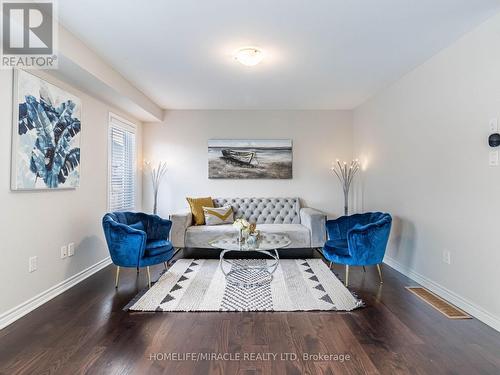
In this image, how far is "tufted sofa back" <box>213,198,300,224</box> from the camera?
510cm

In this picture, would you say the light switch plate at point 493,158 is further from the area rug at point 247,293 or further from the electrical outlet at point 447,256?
the area rug at point 247,293

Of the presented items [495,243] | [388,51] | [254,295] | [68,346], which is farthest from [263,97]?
[68,346]

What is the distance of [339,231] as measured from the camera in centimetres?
385

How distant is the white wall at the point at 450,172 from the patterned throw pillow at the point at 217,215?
2.44 metres

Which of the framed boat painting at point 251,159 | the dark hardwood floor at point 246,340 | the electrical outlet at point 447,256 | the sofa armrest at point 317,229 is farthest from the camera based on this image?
the framed boat painting at point 251,159

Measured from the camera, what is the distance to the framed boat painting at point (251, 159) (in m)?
5.34

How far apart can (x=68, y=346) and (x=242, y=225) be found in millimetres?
1822

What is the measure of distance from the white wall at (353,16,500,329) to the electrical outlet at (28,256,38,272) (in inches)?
156

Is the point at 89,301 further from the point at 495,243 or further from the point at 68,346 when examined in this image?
the point at 495,243

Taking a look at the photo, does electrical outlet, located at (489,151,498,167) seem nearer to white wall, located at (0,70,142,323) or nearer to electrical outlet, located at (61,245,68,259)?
white wall, located at (0,70,142,323)

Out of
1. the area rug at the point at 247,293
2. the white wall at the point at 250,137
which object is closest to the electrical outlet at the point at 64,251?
the area rug at the point at 247,293

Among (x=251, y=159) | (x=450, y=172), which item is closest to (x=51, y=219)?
(x=251, y=159)

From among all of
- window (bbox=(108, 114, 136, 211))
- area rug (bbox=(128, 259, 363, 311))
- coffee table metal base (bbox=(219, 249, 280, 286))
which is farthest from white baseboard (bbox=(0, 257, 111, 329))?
coffee table metal base (bbox=(219, 249, 280, 286))

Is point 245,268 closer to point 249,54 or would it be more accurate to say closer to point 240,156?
point 240,156
